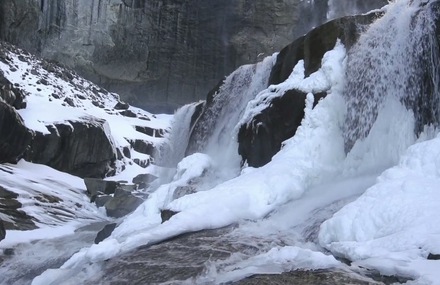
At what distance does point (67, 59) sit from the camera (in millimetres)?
46312

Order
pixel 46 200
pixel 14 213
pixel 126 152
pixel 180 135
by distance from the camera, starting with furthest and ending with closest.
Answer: pixel 126 152 → pixel 180 135 → pixel 46 200 → pixel 14 213

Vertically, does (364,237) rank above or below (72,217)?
above

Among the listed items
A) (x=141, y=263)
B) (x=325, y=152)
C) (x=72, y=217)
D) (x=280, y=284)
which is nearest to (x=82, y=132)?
(x=72, y=217)

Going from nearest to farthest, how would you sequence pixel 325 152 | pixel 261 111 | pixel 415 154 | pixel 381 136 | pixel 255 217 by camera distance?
1. pixel 415 154
2. pixel 255 217
3. pixel 381 136
4. pixel 325 152
5. pixel 261 111

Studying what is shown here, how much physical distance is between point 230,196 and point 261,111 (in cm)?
483

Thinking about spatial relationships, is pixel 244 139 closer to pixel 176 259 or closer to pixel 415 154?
pixel 415 154

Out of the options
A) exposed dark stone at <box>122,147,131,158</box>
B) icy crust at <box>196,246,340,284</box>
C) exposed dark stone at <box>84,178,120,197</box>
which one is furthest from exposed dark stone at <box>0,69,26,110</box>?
icy crust at <box>196,246,340,284</box>

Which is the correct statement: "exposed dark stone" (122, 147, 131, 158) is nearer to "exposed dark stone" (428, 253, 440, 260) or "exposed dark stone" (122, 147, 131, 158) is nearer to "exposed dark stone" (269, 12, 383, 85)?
"exposed dark stone" (269, 12, 383, 85)

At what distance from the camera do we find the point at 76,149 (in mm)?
25625

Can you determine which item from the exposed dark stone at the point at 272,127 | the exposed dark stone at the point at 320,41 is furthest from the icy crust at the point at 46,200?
the exposed dark stone at the point at 320,41

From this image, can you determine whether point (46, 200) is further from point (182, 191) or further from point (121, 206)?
point (182, 191)

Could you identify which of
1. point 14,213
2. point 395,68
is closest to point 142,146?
point 14,213

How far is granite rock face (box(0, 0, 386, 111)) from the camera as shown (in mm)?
46062

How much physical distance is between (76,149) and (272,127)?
53.0 feet
